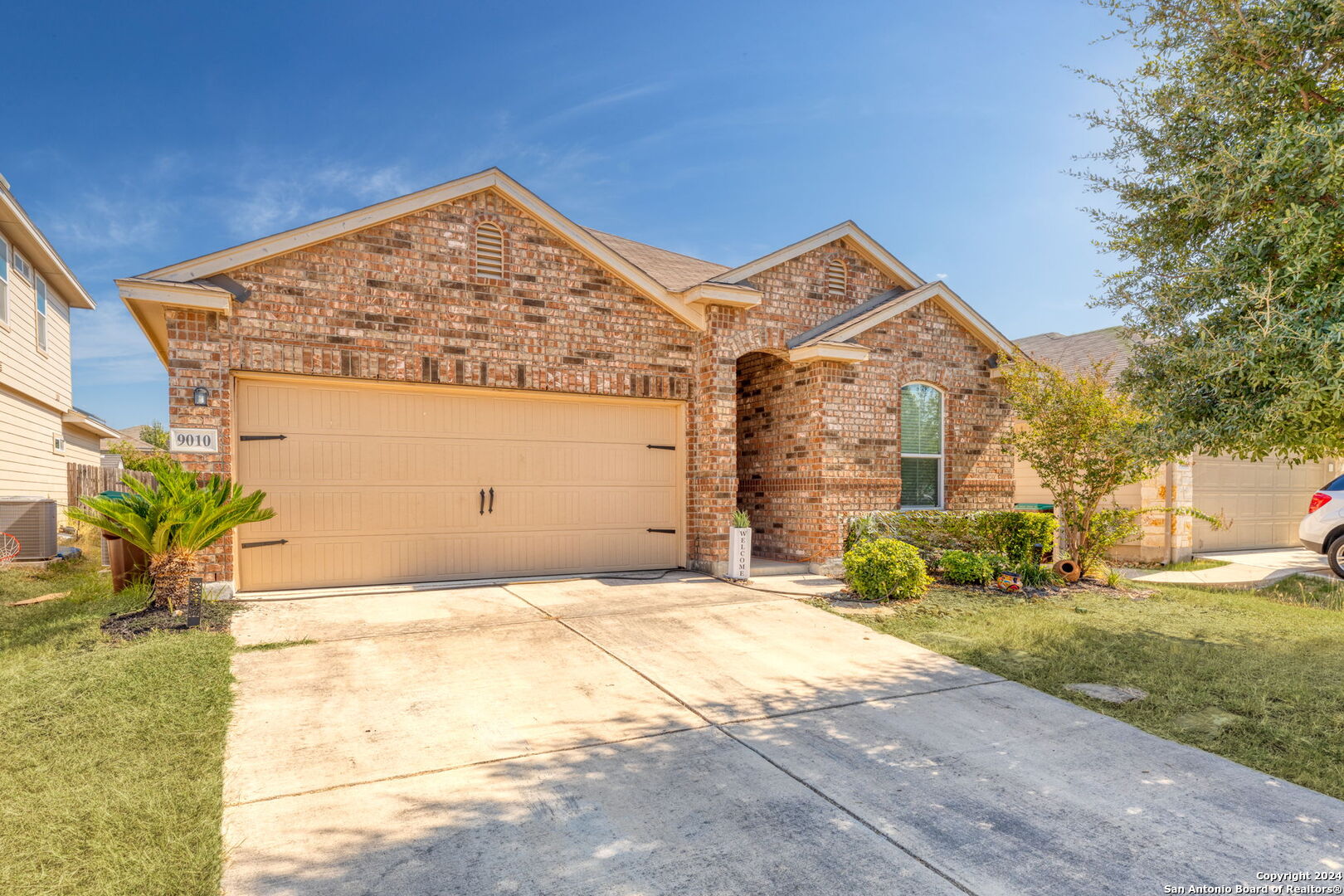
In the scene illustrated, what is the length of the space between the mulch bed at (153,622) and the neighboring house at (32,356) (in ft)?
30.7

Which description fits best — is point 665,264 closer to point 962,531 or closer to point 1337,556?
point 962,531

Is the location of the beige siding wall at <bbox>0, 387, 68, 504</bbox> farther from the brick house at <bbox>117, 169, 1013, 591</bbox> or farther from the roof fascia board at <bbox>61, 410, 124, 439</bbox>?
the brick house at <bbox>117, 169, 1013, 591</bbox>

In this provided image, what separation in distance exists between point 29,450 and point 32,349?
2146mm

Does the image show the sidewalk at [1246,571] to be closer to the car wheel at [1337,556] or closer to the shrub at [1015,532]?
the car wheel at [1337,556]

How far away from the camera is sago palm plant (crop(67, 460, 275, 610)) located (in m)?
6.53

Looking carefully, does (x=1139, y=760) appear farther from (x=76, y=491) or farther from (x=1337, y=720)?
(x=76, y=491)

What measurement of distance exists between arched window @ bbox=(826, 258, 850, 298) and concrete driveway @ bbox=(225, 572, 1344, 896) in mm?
7193

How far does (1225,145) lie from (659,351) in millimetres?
6855

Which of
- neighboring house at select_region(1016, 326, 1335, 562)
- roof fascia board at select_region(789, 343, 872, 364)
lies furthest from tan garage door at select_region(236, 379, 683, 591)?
neighboring house at select_region(1016, 326, 1335, 562)

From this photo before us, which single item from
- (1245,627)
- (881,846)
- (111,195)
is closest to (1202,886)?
(881,846)

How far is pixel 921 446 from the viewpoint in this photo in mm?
11562

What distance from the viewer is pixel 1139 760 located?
13.8 feet

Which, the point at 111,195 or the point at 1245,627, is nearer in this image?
the point at 1245,627

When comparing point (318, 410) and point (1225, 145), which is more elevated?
point (1225, 145)
